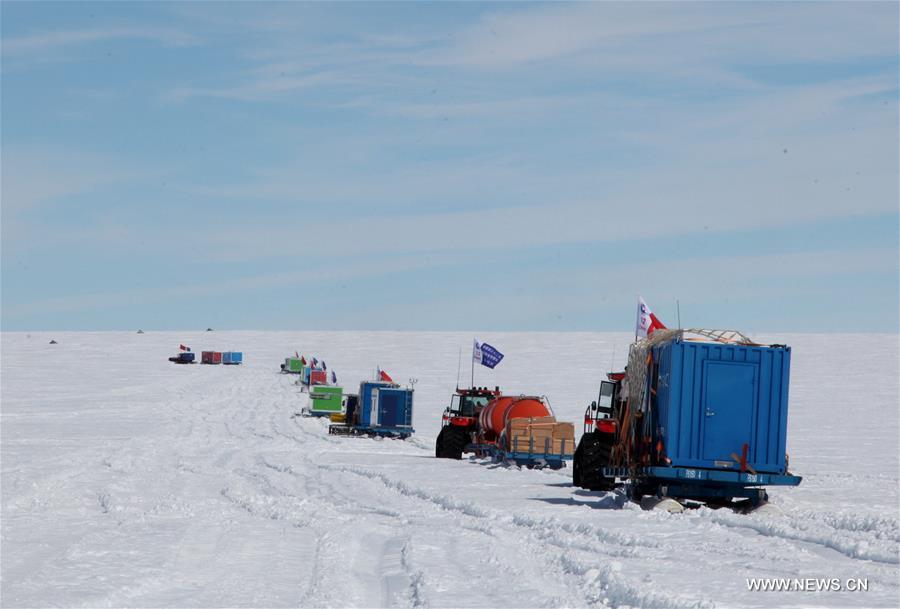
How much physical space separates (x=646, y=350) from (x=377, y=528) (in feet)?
21.0

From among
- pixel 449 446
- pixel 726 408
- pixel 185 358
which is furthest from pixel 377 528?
pixel 185 358

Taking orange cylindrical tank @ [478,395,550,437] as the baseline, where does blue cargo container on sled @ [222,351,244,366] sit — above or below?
above

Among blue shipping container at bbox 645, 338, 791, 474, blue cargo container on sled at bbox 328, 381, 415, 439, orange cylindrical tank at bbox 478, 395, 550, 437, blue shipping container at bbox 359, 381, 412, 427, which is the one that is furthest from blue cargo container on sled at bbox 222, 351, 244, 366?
blue shipping container at bbox 645, 338, 791, 474

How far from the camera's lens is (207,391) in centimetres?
6900

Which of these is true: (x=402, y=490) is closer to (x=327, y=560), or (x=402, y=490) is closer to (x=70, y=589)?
(x=327, y=560)

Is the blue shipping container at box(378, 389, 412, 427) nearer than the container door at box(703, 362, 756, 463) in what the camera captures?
No

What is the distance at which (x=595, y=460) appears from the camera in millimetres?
21531

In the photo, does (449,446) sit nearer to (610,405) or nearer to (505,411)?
(505,411)

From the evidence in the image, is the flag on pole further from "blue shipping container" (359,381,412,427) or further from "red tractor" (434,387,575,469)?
"blue shipping container" (359,381,412,427)

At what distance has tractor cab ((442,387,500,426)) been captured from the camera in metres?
32.8

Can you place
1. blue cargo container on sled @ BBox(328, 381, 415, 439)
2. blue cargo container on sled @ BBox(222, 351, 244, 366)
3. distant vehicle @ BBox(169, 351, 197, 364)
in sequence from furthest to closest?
distant vehicle @ BBox(169, 351, 197, 364) < blue cargo container on sled @ BBox(222, 351, 244, 366) < blue cargo container on sled @ BBox(328, 381, 415, 439)

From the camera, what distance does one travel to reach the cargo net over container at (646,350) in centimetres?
1809

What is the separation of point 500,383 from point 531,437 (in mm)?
47981

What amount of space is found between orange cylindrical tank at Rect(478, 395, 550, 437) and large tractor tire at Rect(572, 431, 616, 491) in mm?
7512
